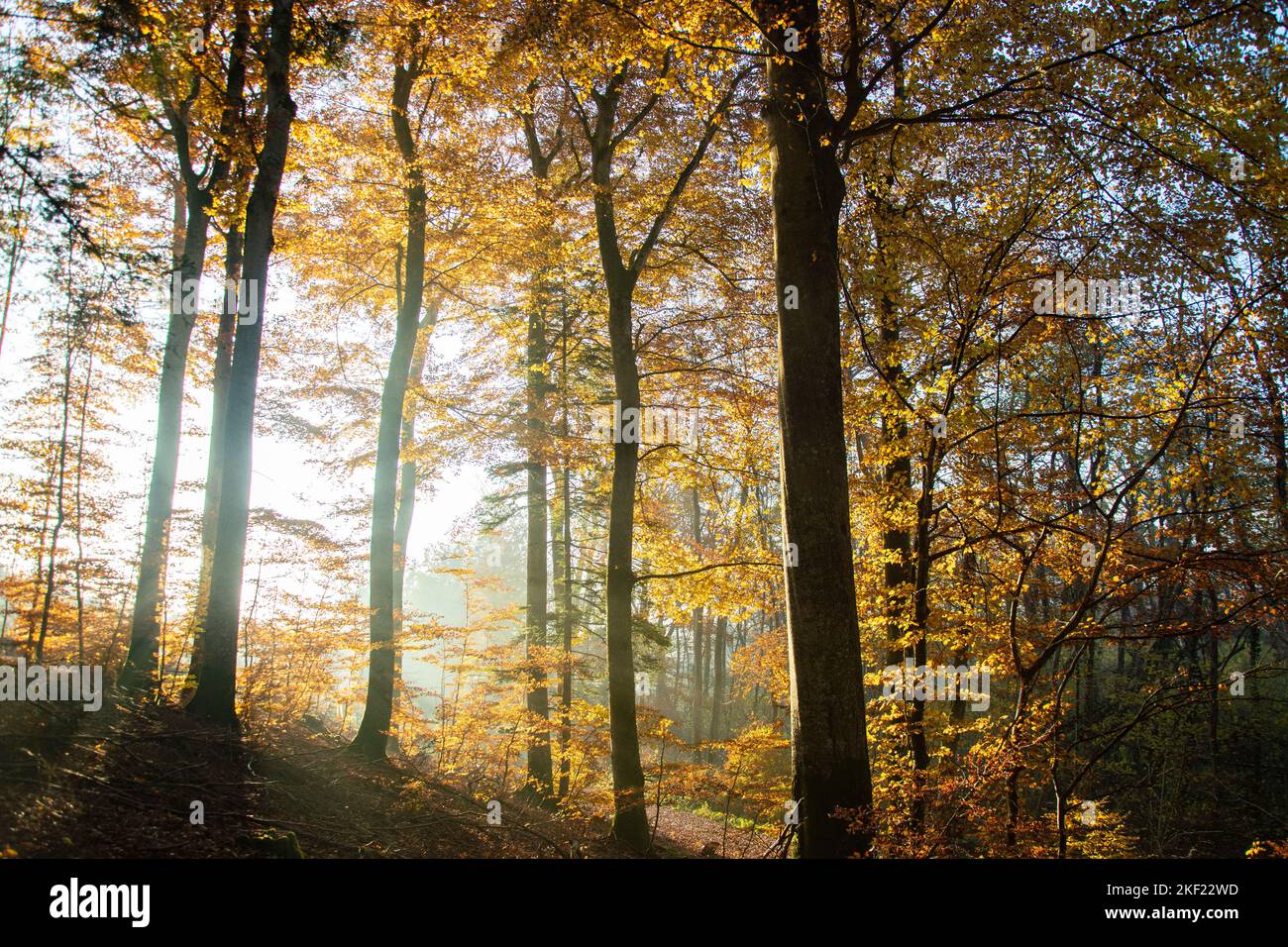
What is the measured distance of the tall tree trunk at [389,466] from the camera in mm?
9570

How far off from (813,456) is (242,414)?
628cm

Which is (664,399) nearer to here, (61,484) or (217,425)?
(217,425)

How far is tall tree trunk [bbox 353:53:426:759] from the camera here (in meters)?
9.57

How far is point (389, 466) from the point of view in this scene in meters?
10.2

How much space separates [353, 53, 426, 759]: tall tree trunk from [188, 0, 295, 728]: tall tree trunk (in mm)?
2061

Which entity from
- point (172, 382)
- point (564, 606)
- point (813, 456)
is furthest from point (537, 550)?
point (813, 456)

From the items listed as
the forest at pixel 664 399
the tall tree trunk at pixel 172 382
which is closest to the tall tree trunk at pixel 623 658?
the forest at pixel 664 399

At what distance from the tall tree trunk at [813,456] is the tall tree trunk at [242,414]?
5681 millimetres

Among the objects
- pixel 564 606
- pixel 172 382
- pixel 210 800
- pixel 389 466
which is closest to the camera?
pixel 210 800

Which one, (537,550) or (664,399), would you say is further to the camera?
(537,550)

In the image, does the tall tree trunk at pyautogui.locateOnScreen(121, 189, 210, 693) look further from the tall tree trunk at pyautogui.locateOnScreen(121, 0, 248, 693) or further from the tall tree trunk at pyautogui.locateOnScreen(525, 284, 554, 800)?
the tall tree trunk at pyautogui.locateOnScreen(525, 284, 554, 800)

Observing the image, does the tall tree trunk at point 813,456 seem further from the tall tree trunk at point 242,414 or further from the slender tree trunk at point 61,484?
the slender tree trunk at point 61,484
